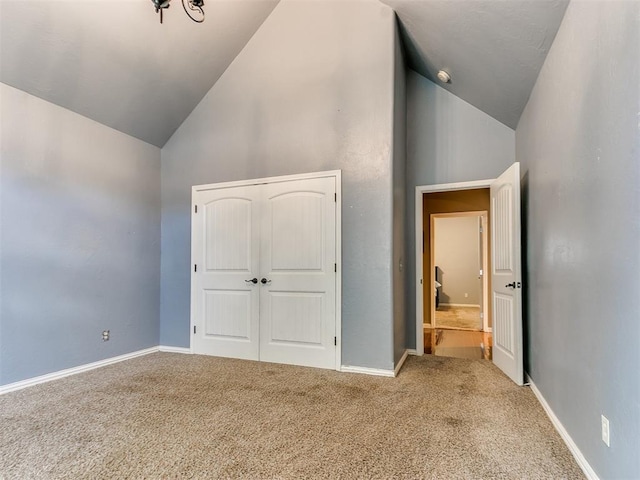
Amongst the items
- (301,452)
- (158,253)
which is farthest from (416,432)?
(158,253)

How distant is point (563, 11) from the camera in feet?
7.07

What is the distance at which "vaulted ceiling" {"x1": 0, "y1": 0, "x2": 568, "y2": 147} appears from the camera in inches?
106

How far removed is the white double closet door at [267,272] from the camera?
12.2ft

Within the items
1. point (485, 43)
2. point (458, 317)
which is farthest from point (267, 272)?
point (458, 317)

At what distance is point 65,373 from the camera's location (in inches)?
137

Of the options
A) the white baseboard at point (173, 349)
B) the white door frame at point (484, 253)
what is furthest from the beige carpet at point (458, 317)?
the white baseboard at point (173, 349)

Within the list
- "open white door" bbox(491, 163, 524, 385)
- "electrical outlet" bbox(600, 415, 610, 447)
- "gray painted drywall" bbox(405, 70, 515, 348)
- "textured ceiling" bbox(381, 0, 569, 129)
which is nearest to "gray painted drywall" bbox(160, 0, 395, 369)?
"textured ceiling" bbox(381, 0, 569, 129)

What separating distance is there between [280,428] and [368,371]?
1353 mm

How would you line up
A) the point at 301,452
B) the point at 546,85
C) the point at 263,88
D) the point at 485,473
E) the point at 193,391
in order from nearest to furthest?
1. the point at 485,473
2. the point at 301,452
3. the point at 546,85
4. the point at 193,391
5. the point at 263,88

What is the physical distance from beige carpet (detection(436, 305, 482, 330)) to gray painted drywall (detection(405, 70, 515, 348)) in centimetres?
266

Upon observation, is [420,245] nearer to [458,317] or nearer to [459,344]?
[459,344]

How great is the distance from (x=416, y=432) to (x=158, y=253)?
3796 millimetres

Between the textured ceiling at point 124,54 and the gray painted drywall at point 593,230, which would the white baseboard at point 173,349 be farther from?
the gray painted drywall at point 593,230

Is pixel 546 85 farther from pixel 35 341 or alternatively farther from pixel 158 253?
pixel 35 341
